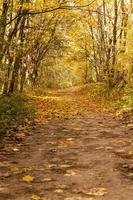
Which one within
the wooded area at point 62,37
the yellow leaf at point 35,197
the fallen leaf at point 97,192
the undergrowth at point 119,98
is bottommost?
the fallen leaf at point 97,192

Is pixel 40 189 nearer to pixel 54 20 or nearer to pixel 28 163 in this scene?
pixel 28 163

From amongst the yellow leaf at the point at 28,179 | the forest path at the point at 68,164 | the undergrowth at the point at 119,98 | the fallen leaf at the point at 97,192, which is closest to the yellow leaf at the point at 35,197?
the forest path at the point at 68,164

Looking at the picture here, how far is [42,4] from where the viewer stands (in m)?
13.7

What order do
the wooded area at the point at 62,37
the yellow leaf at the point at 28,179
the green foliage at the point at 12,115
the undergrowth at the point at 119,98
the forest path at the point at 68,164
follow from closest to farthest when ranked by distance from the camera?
the forest path at the point at 68,164, the yellow leaf at the point at 28,179, the green foliage at the point at 12,115, the wooded area at the point at 62,37, the undergrowth at the point at 119,98

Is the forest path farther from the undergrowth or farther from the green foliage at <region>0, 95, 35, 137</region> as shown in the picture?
the undergrowth

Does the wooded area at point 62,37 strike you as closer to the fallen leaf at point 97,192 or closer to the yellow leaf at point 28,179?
the yellow leaf at point 28,179

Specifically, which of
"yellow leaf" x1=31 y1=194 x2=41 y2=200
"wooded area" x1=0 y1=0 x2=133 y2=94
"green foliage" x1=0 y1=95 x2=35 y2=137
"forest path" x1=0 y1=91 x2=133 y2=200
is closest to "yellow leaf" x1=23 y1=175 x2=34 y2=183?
"forest path" x1=0 y1=91 x2=133 y2=200

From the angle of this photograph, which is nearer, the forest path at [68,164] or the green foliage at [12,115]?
the forest path at [68,164]

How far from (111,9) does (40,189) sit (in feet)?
78.5

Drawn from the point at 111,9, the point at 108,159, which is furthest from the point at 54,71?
the point at 108,159

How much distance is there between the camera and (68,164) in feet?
21.4

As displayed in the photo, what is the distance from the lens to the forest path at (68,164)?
16.4 ft

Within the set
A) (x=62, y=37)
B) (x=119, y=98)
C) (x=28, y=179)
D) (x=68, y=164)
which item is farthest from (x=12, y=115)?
(x=62, y=37)

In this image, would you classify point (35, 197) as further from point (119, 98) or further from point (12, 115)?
point (119, 98)
